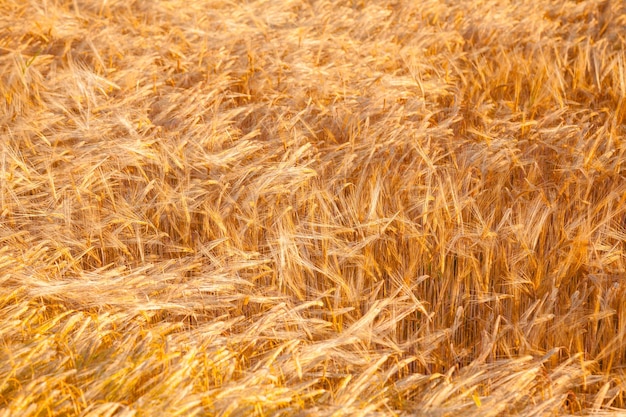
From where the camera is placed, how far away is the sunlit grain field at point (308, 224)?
5.19 ft

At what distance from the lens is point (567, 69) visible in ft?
10.3

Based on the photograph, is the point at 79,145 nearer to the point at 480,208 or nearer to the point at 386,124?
the point at 386,124

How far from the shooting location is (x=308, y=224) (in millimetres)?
2125

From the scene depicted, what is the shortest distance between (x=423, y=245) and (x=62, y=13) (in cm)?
248

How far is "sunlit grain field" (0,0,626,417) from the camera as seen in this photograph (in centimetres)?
158

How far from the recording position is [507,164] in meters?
2.40

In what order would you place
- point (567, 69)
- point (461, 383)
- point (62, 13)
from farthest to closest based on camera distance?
point (62, 13)
point (567, 69)
point (461, 383)

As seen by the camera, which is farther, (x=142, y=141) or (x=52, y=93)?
(x=52, y=93)

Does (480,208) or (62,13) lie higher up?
(62,13)

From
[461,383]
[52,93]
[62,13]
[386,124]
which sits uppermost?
[62,13]

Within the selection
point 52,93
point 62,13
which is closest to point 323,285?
point 52,93

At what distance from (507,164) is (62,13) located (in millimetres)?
2416

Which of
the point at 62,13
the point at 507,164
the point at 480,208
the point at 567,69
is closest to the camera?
the point at 480,208

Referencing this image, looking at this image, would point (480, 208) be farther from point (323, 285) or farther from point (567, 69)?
point (567, 69)
